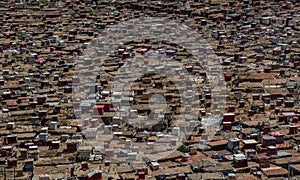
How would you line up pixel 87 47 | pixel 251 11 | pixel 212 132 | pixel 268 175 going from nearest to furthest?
pixel 268 175, pixel 212 132, pixel 87 47, pixel 251 11

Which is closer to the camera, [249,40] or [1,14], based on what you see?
[249,40]

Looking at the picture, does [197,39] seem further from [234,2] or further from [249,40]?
[234,2]

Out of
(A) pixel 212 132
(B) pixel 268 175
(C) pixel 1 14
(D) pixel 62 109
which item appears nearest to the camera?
(B) pixel 268 175

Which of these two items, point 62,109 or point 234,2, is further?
point 234,2

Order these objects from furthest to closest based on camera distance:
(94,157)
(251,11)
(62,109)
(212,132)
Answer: (251,11)
(62,109)
(212,132)
(94,157)

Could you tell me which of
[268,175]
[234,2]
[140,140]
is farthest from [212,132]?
[234,2]

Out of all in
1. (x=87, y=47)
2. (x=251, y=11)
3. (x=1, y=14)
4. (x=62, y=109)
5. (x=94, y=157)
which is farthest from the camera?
(x=1, y=14)

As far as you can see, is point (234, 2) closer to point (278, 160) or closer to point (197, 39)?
point (197, 39)

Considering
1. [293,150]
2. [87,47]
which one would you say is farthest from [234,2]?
[293,150]
